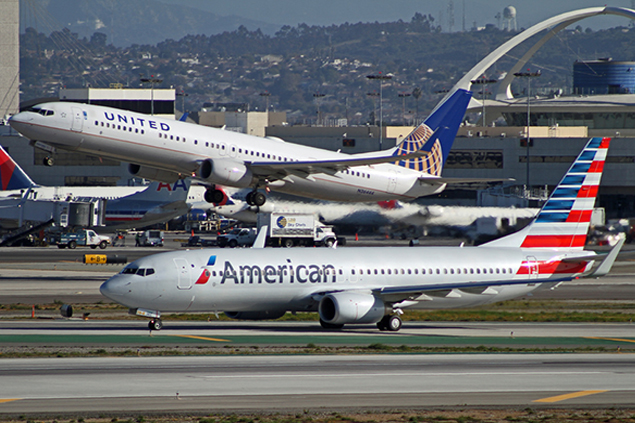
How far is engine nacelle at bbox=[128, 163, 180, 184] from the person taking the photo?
5534 cm

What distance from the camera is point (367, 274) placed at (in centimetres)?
3950

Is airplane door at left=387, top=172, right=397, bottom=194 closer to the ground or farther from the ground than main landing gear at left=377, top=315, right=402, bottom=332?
farther from the ground

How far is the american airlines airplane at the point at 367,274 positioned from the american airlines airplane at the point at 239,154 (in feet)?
30.0

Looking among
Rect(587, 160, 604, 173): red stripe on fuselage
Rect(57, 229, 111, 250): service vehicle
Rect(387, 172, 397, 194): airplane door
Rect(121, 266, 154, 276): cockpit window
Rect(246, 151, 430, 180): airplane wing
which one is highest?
Rect(587, 160, 604, 173): red stripe on fuselage

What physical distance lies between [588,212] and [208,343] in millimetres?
22892

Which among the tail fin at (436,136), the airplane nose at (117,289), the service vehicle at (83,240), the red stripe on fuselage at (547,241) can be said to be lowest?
the service vehicle at (83,240)

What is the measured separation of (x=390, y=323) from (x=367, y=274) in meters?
2.58

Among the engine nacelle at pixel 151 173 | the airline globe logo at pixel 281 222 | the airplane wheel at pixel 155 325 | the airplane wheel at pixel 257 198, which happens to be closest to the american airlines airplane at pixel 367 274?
the airplane wheel at pixel 155 325

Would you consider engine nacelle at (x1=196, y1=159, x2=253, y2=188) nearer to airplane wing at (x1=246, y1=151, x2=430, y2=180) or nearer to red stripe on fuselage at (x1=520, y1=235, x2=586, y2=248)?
airplane wing at (x1=246, y1=151, x2=430, y2=180)

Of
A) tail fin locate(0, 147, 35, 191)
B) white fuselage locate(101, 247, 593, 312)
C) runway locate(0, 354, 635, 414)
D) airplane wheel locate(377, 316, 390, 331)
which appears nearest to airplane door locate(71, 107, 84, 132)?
white fuselage locate(101, 247, 593, 312)

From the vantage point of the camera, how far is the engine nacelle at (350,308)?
122ft

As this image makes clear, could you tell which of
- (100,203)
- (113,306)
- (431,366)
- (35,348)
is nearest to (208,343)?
(35,348)

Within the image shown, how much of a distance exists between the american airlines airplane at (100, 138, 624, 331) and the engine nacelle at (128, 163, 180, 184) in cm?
1453

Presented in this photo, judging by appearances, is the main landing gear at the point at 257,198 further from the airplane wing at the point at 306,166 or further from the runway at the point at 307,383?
the runway at the point at 307,383
